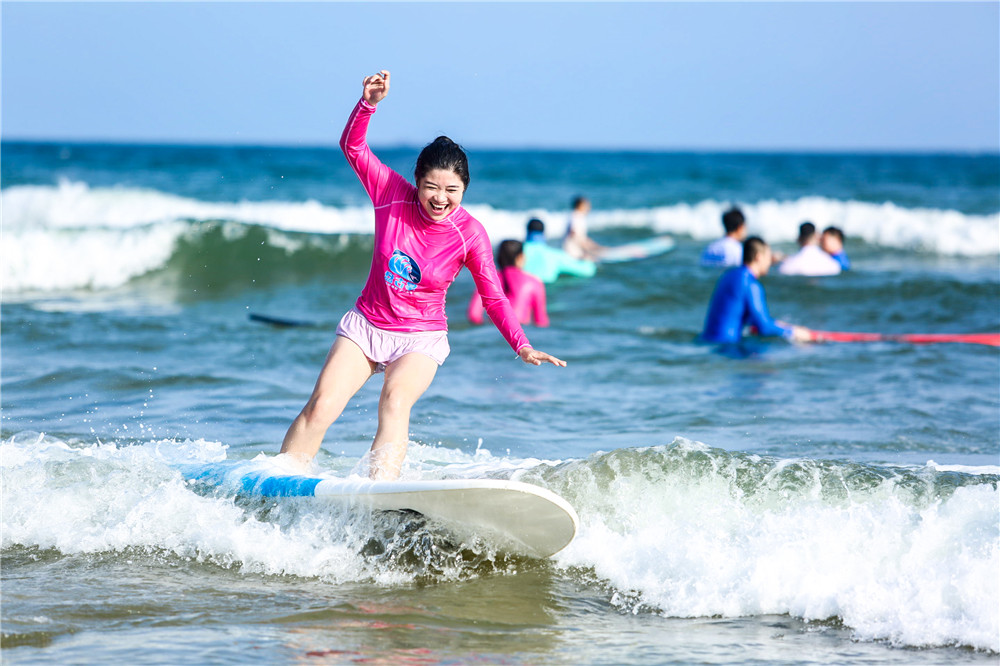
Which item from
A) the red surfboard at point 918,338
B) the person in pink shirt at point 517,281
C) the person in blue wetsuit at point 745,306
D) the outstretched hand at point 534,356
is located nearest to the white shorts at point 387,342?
the outstretched hand at point 534,356

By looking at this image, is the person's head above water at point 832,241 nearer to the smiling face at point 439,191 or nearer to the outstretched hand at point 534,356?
the outstretched hand at point 534,356

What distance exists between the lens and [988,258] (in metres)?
20.1

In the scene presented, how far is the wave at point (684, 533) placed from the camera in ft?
12.9

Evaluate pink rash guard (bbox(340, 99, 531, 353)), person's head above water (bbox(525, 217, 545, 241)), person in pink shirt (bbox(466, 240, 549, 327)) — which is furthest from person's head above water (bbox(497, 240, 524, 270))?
pink rash guard (bbox(340, 99, 531, 353))

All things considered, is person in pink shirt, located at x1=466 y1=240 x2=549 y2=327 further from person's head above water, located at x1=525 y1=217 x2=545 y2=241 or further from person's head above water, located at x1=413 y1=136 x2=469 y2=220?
person's head above water, located at x1=413 y1=136 x2=469 y2=220

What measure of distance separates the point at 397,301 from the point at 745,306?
6.30m

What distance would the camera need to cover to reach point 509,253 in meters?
10.8

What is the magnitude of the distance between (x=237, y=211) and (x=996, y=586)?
77.6ft

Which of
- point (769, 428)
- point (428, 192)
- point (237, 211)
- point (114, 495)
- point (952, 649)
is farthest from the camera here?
point (237, 211)

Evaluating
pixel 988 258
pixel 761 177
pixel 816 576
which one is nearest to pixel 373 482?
pixel 816 576

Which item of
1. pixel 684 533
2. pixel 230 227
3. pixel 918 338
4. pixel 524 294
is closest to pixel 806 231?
pixel 918 338

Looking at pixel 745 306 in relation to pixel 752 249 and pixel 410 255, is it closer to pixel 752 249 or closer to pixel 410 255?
pixel 752 249

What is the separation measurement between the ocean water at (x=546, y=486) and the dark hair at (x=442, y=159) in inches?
60.9

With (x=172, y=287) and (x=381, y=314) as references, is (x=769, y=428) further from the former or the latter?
(x=172, y=287)
